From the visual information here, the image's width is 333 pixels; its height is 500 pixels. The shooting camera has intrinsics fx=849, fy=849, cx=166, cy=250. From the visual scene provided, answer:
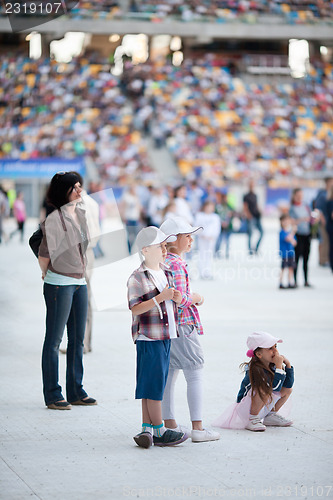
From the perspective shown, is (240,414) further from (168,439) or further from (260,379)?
(168,439)

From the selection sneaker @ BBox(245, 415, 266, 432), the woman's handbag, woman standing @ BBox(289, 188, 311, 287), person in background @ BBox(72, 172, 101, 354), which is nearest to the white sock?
sneaker @ BBox(245, 415, 266, 432)

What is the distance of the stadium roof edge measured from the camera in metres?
38.8

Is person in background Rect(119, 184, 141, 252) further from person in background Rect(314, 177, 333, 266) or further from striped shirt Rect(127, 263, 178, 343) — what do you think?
striped shirt Rect(127, 263, 178, 343)

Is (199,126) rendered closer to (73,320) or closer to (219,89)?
(219,89)

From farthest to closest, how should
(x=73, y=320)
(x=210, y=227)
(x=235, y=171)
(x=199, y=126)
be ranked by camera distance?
(x=199, y=126)
(x=235, y=171)
(x=210, y=227)
(x=73, y=320)

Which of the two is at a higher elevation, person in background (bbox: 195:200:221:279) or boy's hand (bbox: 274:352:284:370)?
person in background (bbox: 195:200:221:279)

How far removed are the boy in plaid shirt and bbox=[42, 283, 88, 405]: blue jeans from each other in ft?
3.46

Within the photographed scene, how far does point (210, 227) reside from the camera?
15.3m

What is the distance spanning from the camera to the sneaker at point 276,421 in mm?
5512

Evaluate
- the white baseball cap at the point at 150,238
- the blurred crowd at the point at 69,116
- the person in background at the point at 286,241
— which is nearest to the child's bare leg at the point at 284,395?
the white baseball cap at the point at 150,238

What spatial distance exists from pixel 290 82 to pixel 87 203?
112 ft

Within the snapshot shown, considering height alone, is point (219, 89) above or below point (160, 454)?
above

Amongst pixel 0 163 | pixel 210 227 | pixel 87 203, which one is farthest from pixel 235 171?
pixel 87 203

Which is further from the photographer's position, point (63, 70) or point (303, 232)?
point (63, 70)
